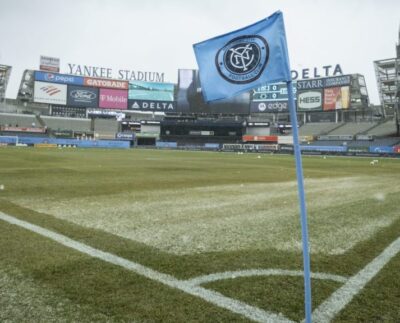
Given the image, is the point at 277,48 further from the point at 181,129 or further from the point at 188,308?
the point at 181,129

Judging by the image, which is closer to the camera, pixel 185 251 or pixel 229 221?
pixel 185 251

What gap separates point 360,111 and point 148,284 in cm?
9236

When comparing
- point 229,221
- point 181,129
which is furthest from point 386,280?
point 181,129

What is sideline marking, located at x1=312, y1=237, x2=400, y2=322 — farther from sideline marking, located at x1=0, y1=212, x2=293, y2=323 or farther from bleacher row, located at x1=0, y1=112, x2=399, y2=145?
bleacher row, located at x1=0, y1=112, x2=399, y2=145

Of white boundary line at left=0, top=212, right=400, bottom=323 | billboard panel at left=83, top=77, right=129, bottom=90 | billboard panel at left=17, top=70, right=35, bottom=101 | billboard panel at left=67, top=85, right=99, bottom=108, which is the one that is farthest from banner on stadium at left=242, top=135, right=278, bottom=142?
white boundary line at left=0, top=212, right=400, bottom=323

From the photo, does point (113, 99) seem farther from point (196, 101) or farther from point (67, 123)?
point (196, 101)

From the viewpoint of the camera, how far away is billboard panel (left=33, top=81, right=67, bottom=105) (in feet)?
294

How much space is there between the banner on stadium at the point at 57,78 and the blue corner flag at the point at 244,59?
3788 inches

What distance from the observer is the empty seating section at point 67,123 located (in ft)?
305

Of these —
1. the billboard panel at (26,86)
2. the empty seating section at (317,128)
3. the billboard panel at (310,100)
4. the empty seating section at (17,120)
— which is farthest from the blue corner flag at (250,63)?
the billboard panel at (26,86)

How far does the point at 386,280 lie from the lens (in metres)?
4.42

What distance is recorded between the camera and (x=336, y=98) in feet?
272

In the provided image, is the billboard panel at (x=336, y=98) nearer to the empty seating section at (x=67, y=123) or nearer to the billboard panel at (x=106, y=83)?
the billboard panel at (x=106, y=83)

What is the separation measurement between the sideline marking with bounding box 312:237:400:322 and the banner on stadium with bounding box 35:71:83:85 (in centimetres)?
9701
